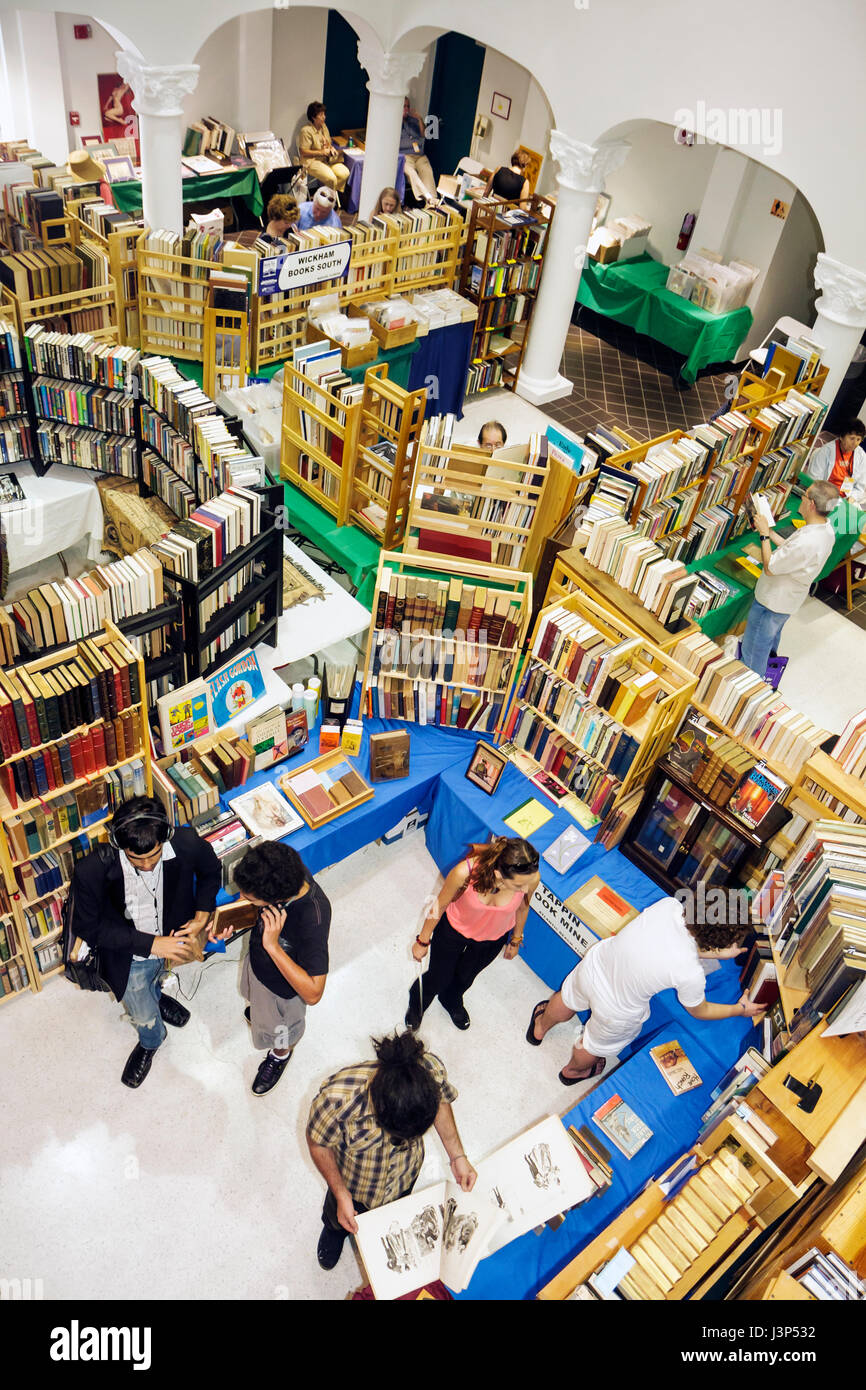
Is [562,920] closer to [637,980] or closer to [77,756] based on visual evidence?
[637,980]

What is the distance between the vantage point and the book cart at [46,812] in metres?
4.47

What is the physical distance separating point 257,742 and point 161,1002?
155cm

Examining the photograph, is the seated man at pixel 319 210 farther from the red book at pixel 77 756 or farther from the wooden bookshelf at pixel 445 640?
the red book at pixel 77 756

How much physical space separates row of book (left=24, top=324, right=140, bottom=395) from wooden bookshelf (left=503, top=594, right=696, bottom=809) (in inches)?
139

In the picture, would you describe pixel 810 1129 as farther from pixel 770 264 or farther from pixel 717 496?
pixel 770 264

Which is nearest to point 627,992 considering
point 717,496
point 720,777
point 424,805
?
point 720,777

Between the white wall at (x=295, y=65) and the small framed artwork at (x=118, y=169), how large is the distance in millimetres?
3696

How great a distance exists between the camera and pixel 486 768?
5984mm

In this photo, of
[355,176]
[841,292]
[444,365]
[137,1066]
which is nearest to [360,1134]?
[137,1066]

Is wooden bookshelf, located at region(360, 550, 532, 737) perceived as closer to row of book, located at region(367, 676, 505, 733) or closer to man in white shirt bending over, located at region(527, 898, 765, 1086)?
row of book, located at region(367, 676, 505, 733)

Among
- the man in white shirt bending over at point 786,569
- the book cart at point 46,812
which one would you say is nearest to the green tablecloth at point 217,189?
the man in white shirt bending over at point 786,569

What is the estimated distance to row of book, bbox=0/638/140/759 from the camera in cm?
424

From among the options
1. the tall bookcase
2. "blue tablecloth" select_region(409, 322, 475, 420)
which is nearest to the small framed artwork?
the tall bookcase

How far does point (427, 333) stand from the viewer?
9.75 meters
